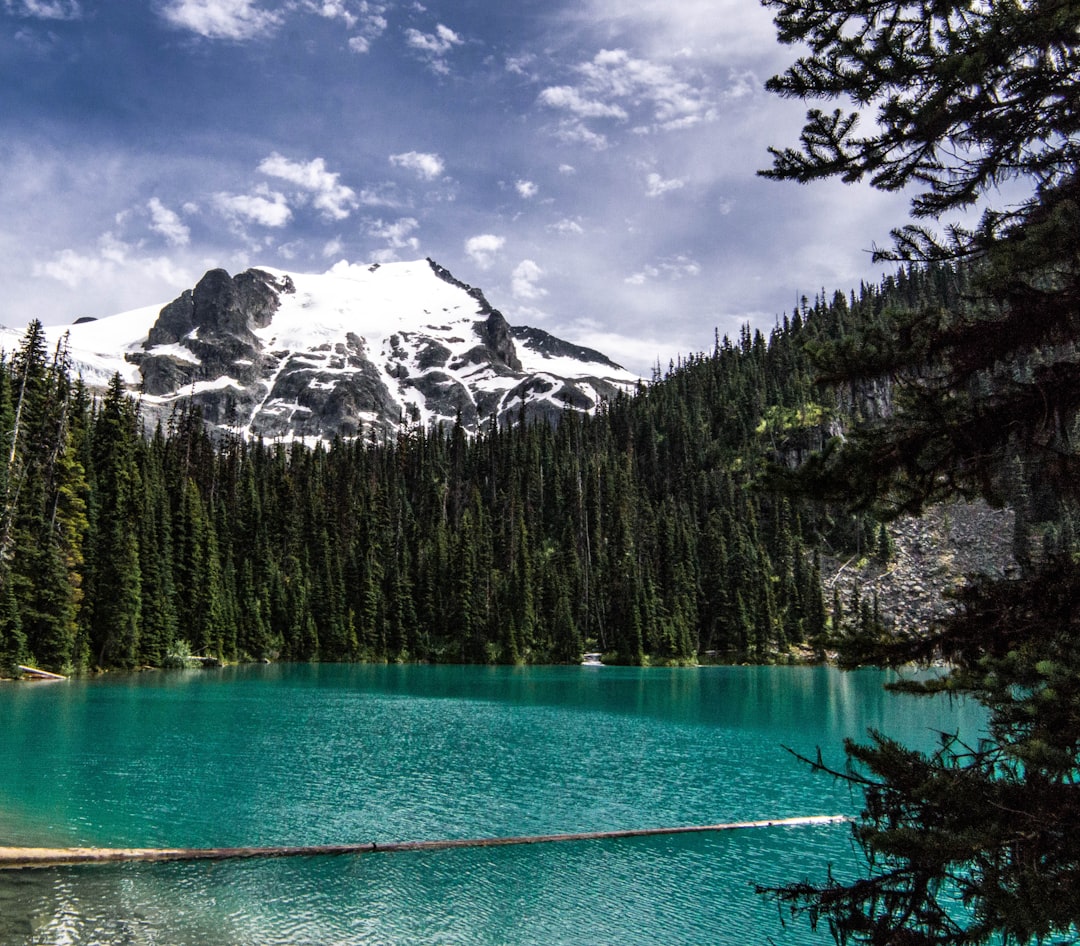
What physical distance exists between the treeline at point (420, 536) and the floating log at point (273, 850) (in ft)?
98.4

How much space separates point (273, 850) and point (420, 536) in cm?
10447

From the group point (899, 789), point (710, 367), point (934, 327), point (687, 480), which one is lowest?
point (899, 789)

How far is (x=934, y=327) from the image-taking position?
792 centimetres

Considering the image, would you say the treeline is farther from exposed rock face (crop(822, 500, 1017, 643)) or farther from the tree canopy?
the tree canopy

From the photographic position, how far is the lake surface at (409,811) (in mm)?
15312

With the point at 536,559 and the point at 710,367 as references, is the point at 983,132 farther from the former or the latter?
the point at 710,367

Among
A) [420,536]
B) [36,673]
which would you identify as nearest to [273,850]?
[36,673]

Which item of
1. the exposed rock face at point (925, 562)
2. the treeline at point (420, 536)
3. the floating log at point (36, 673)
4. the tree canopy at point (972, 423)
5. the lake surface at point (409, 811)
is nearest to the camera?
the tree canopy at point (972, 423)

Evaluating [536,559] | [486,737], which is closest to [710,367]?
[536,559]

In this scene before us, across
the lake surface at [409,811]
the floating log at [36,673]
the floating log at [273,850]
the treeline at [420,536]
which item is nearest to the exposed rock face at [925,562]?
the treeline at [420,536]

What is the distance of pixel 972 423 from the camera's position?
7.57 m

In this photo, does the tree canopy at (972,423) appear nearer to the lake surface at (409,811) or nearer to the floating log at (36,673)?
the lake surface at (409,811)

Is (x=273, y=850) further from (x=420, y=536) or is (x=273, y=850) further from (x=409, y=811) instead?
(x=420, y=536)

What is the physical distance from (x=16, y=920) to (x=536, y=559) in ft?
330
